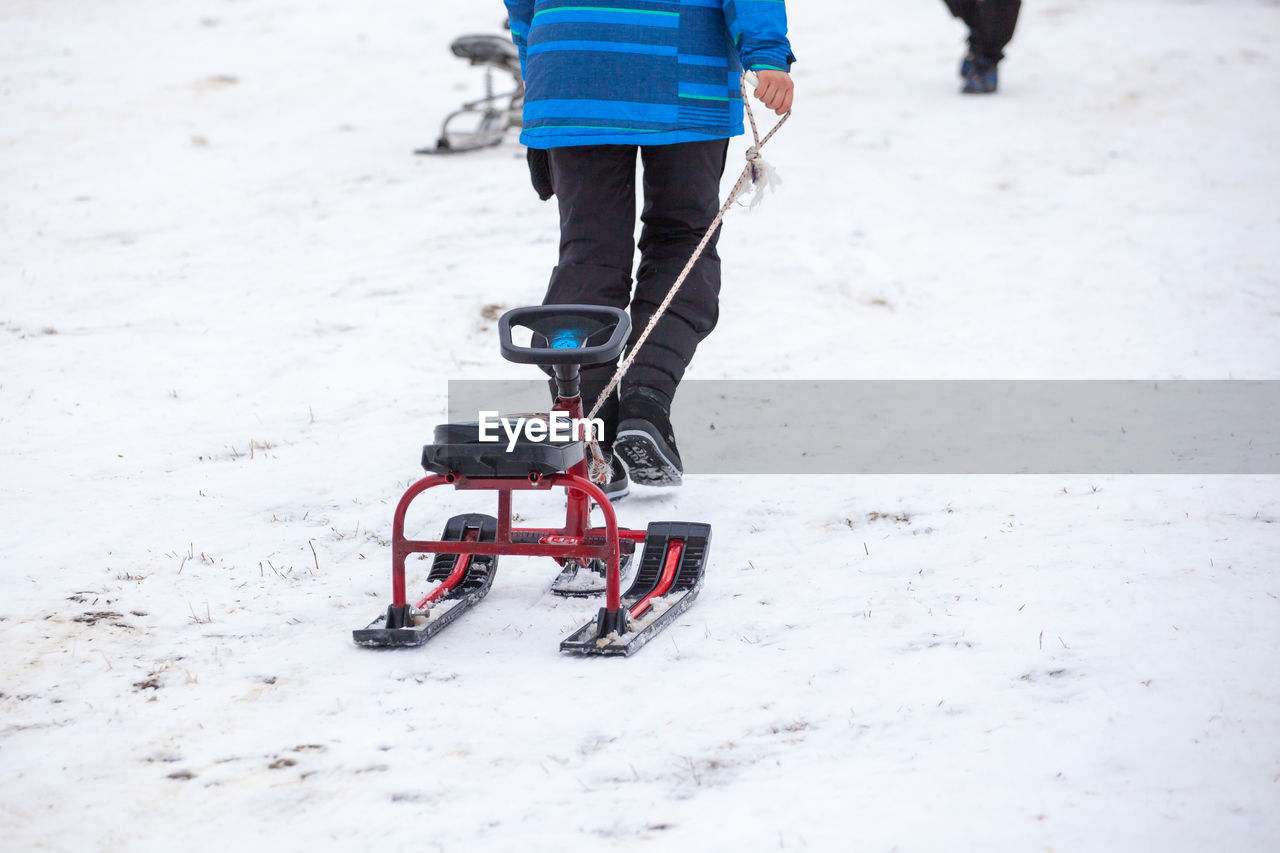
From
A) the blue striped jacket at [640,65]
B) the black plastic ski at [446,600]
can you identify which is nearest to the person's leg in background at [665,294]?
the blue striped jacket at [640,65]

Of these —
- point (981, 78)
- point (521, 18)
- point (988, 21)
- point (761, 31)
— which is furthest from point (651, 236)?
point (981, 78)

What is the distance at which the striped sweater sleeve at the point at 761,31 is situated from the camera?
10.6 ft

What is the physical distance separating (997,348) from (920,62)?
6308mm

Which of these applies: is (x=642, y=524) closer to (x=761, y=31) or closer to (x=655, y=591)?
(x=655, y=591)

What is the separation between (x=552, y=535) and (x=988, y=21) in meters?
7.90

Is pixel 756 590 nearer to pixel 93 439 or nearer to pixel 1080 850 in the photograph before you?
pixel 1080 850

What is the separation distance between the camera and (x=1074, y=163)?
802cm

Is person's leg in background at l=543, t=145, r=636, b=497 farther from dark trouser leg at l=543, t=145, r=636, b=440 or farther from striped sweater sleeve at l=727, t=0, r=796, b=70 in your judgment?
striped sweater sleeve at l=727, t=0, r=796, b=70

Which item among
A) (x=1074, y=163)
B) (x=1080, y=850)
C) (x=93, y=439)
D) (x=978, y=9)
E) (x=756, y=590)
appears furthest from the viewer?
(x=978, y=9)

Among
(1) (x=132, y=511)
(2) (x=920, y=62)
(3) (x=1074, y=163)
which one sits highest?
(2) (x=920, y=62)

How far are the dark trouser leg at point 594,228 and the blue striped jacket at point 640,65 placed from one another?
9cm

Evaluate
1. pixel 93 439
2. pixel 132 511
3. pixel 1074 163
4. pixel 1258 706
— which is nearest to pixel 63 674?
pixel 132 511

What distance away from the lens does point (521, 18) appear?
3.69 metres

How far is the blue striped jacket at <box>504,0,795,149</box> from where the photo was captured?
10.8ft
